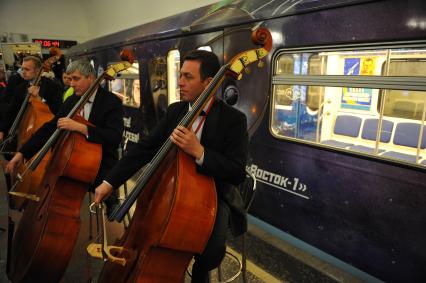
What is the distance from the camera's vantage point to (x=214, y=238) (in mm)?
1640

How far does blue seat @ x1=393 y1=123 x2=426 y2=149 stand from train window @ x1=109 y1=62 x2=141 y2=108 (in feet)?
12.8

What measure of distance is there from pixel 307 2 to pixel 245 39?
70 centimetres

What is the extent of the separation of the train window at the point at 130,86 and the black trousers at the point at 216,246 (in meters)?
3.87

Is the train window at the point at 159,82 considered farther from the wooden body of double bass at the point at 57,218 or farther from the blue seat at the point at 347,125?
the blue seat at the point at 347,125

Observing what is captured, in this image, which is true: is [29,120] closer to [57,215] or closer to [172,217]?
[57,215]

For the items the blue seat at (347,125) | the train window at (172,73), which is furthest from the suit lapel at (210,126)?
the train window at (172,73)

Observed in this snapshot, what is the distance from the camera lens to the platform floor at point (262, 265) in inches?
101

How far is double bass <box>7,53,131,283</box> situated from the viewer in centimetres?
212

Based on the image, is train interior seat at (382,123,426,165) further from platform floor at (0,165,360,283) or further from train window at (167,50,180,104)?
train window at (167,50,180,104)

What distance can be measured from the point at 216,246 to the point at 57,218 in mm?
1202

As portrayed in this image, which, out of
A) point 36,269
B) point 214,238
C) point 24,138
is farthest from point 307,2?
point 24,138

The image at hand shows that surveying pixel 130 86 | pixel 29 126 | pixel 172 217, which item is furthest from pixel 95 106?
pixel 130 86

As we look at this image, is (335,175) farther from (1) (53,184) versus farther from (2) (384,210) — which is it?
(1) (53,184)

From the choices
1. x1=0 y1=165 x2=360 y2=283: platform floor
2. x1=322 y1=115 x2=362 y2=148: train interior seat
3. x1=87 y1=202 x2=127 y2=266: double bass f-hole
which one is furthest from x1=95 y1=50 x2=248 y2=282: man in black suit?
x1=322 y1=115 x2=362 y2=148: train interior seat
